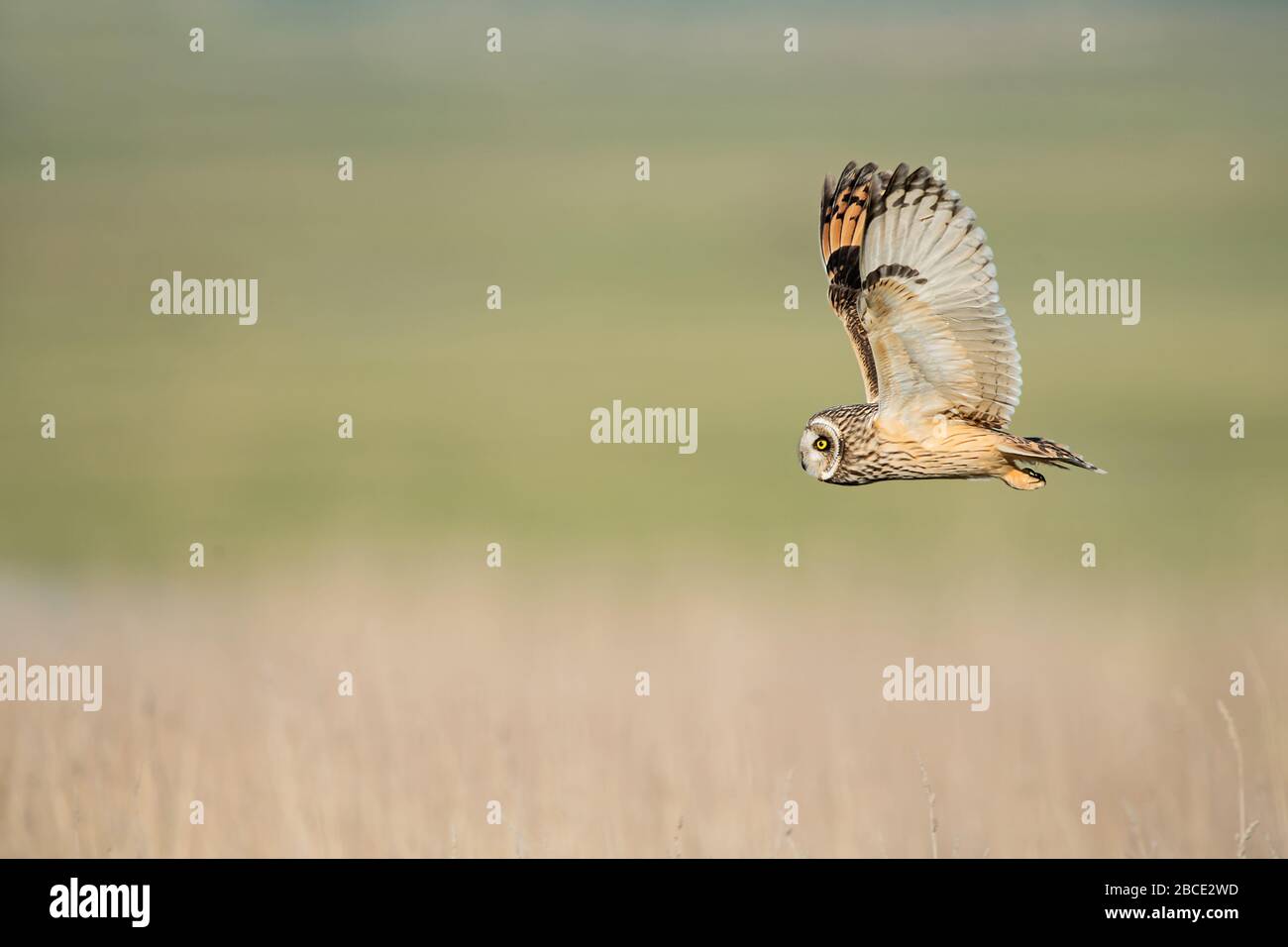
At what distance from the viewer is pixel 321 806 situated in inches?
260

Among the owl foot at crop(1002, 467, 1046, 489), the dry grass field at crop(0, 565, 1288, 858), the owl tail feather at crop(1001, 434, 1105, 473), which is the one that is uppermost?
the owl tail feather at crop(1001, 434, 1105, 473)

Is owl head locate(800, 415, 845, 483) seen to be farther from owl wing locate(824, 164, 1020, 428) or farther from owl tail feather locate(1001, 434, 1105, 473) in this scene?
owl tail feather locate(1001, 434, 1105, 473)

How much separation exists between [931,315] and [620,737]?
323cm

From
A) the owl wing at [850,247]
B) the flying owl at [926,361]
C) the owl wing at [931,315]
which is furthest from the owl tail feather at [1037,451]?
the owl wing at [850,247]

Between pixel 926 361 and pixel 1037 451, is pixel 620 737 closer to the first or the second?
pixel 926 361

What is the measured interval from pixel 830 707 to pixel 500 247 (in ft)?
49.6

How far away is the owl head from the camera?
529cm

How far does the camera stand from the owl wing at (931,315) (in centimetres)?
514

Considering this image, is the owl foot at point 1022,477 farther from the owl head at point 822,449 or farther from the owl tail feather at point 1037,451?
the owl head at point 822,449

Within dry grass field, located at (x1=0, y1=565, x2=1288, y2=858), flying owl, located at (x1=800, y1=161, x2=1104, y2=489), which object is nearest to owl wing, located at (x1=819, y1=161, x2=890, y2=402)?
flying owl, located at (x1=800, y1=161, x2=1104, y2=489)

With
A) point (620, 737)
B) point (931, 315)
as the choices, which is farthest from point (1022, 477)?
point (620, 737)

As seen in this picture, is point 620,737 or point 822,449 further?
point 620,737

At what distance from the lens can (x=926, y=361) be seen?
5.20m

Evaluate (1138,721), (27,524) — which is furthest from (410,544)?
(1138,721)
